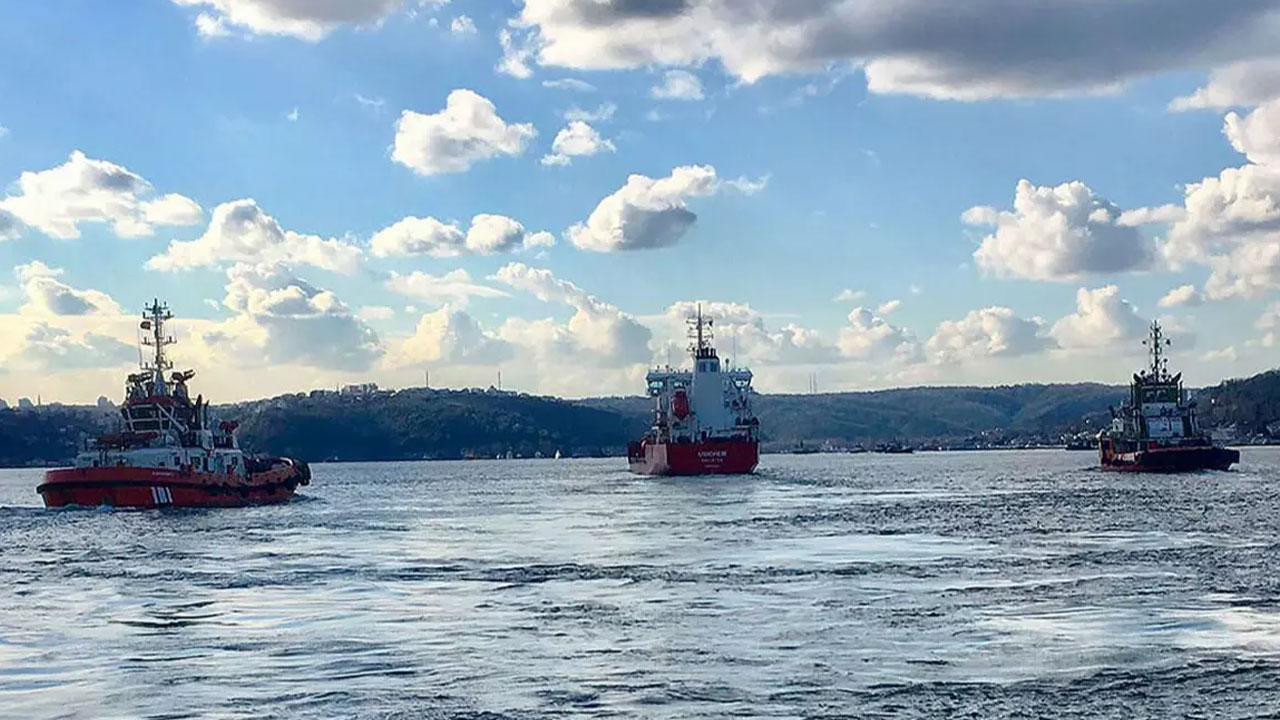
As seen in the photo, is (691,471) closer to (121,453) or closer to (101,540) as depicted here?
(121,453)

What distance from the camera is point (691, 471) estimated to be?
13188 cm

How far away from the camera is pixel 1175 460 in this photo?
4975 inches

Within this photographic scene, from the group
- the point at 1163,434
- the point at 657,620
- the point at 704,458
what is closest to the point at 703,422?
the point at 704,458

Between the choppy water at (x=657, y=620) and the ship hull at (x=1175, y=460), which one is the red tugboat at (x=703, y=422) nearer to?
the ship hull at (x=1175, y=460)

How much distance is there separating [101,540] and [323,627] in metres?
32.5

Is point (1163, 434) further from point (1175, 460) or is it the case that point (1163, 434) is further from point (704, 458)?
point (704, 458)

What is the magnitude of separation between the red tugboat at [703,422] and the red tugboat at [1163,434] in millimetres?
33097

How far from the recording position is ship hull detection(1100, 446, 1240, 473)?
126 m

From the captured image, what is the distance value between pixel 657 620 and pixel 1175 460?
340 feet

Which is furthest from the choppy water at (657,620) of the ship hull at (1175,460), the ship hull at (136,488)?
the ship hull at (1175,460)

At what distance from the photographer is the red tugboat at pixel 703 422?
Answer: 5172 inches

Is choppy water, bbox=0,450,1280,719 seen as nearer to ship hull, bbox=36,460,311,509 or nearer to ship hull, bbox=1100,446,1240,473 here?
ship hull, bbox=36,460,311,509

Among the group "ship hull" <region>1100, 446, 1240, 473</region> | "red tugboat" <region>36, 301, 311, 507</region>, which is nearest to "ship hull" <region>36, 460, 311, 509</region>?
"red tugboat" <region>36, 301, 311, 507</region>

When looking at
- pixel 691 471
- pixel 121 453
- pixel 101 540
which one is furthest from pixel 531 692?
pixel 691 471
